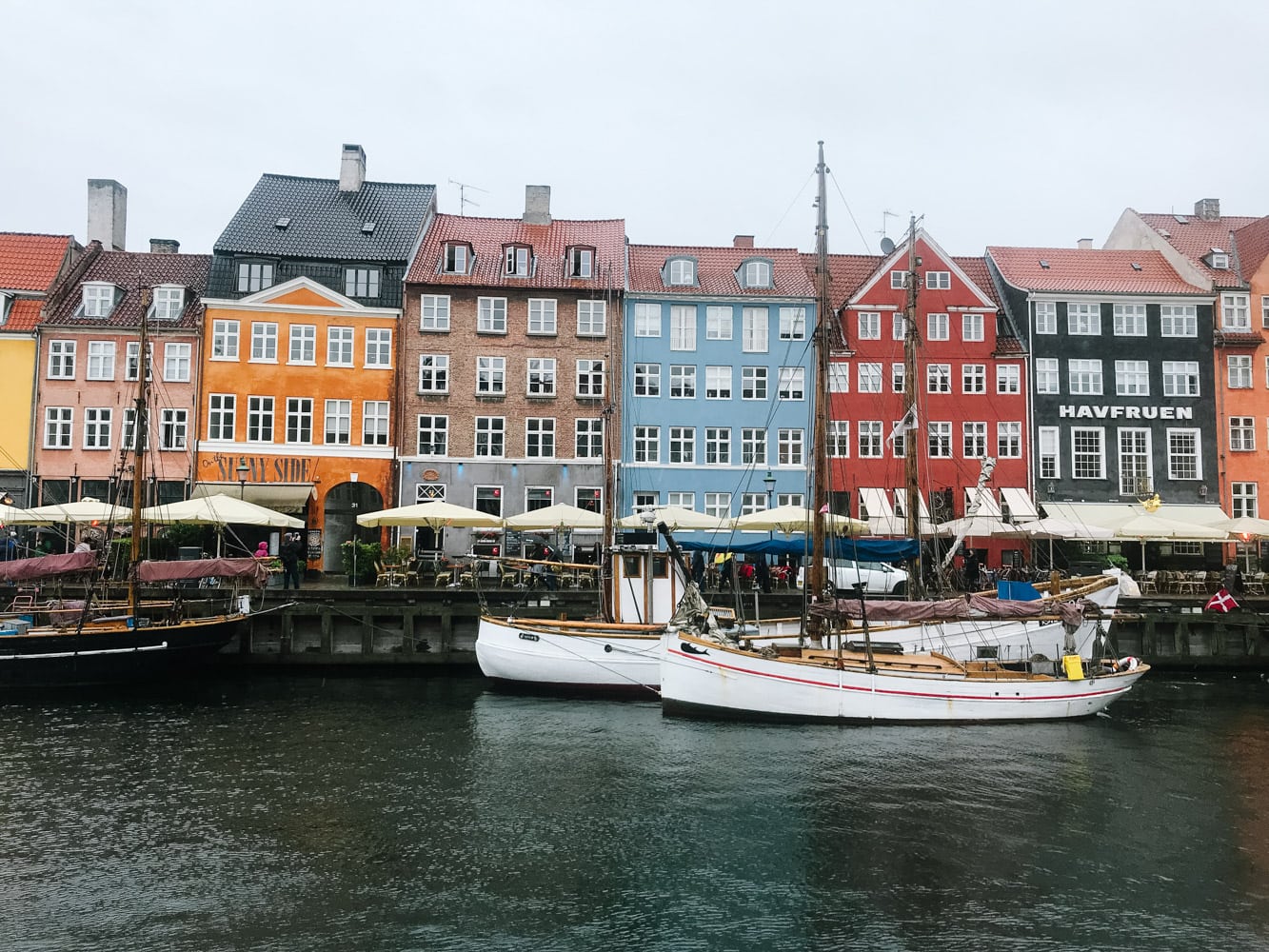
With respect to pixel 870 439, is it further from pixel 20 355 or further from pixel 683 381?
pixel 20 355

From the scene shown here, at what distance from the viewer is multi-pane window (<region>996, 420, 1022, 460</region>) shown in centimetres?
4509

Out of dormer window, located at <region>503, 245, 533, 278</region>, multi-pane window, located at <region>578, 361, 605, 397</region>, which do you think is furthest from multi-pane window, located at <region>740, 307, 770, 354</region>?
dormer window, located at <region>503, 245, 533, 278</region>

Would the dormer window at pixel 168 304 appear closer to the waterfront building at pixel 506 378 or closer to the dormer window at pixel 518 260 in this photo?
the waterfront building at pixel 506 378

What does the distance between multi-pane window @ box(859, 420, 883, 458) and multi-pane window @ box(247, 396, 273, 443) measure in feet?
82.6

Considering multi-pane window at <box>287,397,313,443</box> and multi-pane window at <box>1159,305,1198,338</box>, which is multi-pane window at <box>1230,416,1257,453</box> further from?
multi-pane window at <box>287,397,313,443</box>

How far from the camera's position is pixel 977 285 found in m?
48.1

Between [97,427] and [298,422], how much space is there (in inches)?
314

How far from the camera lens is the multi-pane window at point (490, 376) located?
143ft

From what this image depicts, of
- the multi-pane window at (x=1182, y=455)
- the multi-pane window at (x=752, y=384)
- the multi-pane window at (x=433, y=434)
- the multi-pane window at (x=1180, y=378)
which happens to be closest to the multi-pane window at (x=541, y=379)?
the multi-pane window at (x=433, y=434)

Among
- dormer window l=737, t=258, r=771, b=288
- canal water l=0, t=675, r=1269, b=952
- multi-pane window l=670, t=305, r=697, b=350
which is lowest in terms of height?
canal water l=0, t=675, r=1269, b=952

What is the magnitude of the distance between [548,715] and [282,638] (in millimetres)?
10684

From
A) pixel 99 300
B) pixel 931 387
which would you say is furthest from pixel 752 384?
pixel 99 300

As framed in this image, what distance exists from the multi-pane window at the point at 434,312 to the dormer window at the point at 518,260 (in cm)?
314

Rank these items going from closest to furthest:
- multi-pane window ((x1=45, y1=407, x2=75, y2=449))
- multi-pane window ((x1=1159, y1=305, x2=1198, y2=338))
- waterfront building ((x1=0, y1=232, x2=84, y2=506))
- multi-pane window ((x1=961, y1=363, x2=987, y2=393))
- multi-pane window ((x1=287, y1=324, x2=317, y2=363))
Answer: waterfront building ((x1=0, y1=232, x2=84, y2=506)) < multi-pane window ((x1=45, y1=407, x2=75, y2=449)) < multi-pane window ((x1=287, y1=324, x2=317, y2=363)) < multi-pane window ((x1=961, y1=363, x2=987, y2=393)) < multi-pane window ((x1=1159, y1=305, x2=1198, y2=338))
